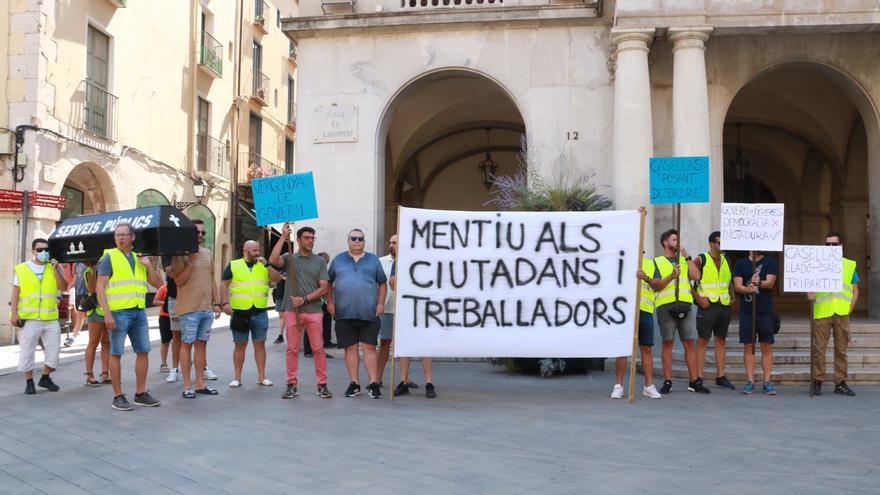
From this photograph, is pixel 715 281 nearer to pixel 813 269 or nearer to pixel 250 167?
pixel 813 269

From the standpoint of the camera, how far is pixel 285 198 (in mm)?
9383

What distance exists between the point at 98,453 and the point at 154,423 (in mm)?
1239

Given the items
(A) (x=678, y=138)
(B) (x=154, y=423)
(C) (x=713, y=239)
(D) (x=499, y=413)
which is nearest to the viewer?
(B) (x=154, y=423)

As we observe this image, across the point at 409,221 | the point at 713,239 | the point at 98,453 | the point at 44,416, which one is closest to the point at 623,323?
the point at 713,239

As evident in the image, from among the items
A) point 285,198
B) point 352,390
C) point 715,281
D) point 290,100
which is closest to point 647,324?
point 715,281

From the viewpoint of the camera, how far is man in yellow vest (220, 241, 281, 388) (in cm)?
966

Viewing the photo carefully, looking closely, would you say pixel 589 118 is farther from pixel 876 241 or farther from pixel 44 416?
pixel 44 416

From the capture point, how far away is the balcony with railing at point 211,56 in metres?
25.3

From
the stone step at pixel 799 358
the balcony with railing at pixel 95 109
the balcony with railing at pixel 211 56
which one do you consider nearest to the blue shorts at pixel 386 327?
the stone step at pixel 799 358

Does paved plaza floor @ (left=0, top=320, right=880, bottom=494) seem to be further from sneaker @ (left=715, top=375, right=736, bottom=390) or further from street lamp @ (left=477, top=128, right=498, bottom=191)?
street lamp @ (left=477, top=128, right=498, bottom=191)

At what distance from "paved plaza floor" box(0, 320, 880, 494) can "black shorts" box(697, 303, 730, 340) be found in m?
0.73

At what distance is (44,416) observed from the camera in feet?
25.9

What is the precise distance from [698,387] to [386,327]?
12.3 ft

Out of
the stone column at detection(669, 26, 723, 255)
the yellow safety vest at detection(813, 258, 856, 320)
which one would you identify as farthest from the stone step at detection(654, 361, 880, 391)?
the stone column at detection(669, 26, 723, 255)
